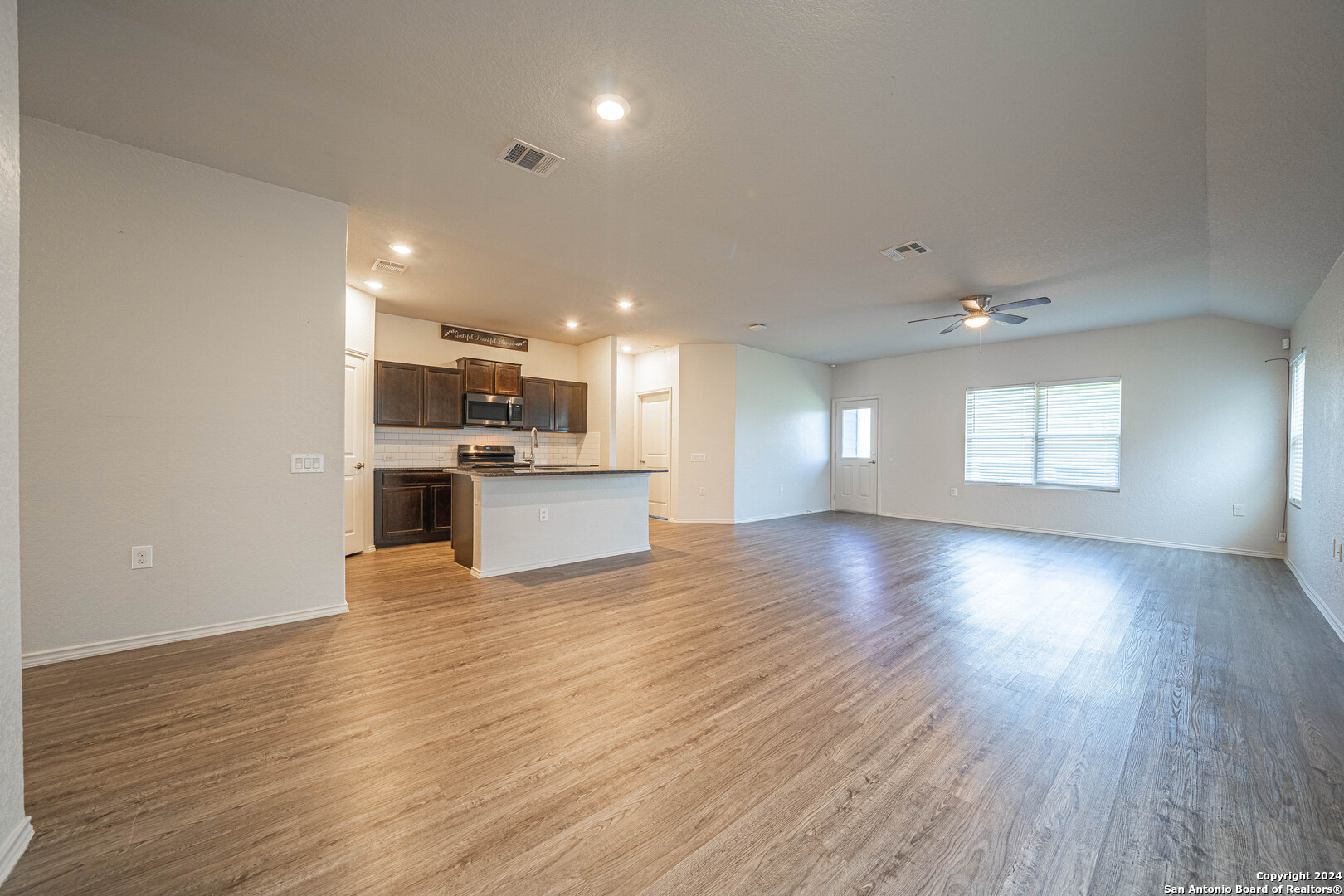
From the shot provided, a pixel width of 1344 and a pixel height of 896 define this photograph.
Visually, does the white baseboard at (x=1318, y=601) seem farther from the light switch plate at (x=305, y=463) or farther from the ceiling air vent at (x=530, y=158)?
the light switch plate at (x=305, y=463)

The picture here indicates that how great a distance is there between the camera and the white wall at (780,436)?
8.06m

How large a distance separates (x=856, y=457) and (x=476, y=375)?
6.68 metres

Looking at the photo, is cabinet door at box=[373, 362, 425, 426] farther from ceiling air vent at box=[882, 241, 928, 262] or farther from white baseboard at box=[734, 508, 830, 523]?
ceiling air vent at box=[882, 241, 928, 262]

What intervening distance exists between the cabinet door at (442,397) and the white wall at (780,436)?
4.06 metres

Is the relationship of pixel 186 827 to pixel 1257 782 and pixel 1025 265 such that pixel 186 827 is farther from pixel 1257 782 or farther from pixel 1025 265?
pixel 1025 265

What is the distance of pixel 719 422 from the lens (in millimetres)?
7957

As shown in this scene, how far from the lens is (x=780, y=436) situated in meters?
8.66

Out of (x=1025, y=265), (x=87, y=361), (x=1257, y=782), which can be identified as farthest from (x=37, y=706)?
(x=1025, y=265)

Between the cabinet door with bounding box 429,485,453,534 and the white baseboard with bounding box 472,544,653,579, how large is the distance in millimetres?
1934

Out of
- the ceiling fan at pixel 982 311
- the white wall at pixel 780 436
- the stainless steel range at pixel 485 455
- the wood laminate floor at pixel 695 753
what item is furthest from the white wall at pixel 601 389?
the ceiling fan at pixel 982 311

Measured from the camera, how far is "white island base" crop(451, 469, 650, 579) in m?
4.58

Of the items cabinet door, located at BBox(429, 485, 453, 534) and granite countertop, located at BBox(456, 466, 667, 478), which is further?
cabinet door, located at BBox(429, 485, 453, 534)

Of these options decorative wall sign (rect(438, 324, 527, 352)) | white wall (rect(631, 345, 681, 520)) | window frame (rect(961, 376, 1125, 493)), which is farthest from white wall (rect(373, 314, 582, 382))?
window frame (rect(961, 376, 1125, 493))

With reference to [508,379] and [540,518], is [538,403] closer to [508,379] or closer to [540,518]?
[508,379]
